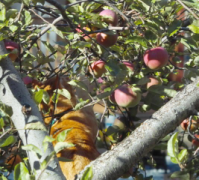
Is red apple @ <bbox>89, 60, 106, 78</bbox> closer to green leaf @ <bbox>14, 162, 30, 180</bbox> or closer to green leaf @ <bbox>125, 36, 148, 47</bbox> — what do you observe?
green leaf @ <bbox>125, 36, 148, 47</bbox>

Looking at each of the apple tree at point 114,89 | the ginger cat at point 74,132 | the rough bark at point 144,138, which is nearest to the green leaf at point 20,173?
the apple tree at point 114,89

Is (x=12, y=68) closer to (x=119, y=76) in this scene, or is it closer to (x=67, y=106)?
(x=119, y=76)

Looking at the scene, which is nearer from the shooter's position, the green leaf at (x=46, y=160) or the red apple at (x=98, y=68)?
the green leaf at (x=46, y=160)

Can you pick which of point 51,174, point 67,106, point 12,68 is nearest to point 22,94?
point 12,68

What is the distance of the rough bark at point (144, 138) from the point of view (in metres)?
0.88

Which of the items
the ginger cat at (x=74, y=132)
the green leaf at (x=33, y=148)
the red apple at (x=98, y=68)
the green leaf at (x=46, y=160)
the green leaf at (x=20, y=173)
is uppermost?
the green leaf at (x=46, y=160)

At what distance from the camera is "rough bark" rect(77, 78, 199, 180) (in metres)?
0.88

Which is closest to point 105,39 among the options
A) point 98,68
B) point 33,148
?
point 98,68

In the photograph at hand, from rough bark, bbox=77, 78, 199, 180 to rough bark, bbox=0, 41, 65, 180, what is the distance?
109 mm

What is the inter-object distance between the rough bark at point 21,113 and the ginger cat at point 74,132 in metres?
0.21

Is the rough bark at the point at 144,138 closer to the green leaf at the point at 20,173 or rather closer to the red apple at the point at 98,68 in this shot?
the green leaf at the point at 20,173

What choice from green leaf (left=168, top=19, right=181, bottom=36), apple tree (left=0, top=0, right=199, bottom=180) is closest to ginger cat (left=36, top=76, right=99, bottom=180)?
apple tree (left=0, top=0, right=199, bottom=180)

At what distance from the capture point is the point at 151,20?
1.18 meters

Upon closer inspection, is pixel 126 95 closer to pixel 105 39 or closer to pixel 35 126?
pixel 105 39
